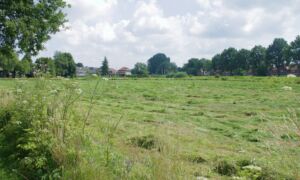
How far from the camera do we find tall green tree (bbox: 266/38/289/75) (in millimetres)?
100206

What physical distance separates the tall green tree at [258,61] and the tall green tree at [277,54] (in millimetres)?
2251

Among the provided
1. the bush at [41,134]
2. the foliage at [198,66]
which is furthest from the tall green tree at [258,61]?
the bush at [41,134]

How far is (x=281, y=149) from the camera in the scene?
12.3 feet

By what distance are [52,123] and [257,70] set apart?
4127 inches

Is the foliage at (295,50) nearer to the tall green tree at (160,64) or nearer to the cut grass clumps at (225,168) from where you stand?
the tall green tree at (160,64)

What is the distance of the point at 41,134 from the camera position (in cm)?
630

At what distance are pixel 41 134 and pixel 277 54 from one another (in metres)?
104

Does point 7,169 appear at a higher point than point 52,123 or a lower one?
lower

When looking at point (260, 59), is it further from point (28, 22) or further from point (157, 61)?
point (28, 22)

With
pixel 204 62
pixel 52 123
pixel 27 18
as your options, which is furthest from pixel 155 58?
pixel 52 123

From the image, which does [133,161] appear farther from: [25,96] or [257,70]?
[257,70]

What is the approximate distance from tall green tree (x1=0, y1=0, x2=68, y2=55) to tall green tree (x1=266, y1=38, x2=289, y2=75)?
3579 inches

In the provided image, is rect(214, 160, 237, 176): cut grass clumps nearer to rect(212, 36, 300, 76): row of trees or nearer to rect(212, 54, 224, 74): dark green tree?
rect(212, 36, 300, 76): row of trees

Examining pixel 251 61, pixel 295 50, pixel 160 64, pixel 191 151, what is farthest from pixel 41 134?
pixel 160 64
